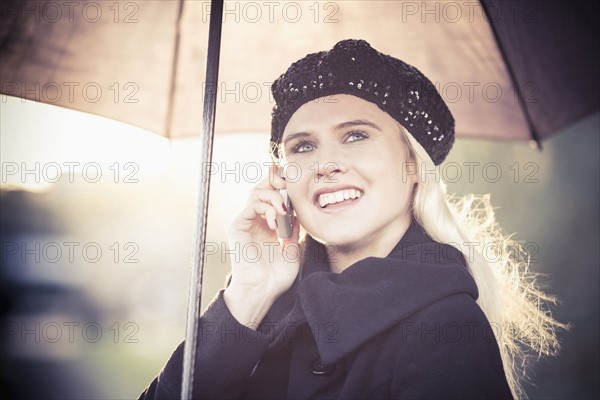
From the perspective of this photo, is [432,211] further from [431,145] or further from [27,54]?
[27,54]

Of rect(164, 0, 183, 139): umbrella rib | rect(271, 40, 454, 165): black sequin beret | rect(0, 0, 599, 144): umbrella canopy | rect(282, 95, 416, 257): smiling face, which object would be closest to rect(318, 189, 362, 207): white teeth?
rect(282, 95, 416, 257): smiling face

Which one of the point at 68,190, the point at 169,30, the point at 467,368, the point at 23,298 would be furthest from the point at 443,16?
the point at 23,298

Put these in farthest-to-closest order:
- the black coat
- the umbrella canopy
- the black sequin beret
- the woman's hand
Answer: the umbrella canopy
the black sequin beret
the woman's hand
the black coat

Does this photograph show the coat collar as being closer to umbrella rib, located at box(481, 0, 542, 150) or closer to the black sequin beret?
the black sequin beret

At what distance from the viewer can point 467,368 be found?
1368 millimetres

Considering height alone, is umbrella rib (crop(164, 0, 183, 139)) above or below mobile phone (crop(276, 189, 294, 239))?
above

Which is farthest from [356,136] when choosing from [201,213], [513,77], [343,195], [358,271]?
[513,77]

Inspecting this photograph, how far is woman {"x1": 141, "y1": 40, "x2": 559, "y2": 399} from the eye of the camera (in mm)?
1442

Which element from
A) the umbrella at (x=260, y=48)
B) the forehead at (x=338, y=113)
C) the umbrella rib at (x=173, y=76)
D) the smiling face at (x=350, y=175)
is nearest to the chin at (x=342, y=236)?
the smiling face at (x=350, y=175)

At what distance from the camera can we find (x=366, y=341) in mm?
1456

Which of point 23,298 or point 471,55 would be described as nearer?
point 471,55

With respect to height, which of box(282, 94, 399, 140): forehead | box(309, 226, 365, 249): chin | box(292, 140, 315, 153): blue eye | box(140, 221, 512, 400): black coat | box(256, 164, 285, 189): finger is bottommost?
box(140, 221, 512, 400): black coat

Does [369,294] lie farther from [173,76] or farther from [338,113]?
[173,76]

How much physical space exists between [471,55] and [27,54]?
1.68 m
